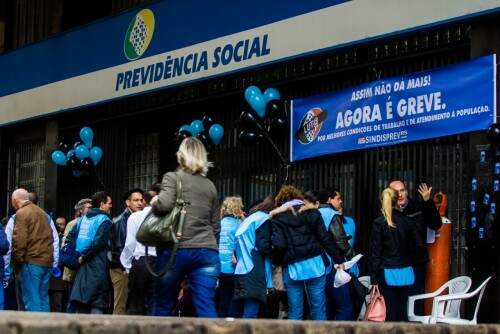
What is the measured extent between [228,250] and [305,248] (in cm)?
100

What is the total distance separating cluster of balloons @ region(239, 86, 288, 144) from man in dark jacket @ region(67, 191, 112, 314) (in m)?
2.75

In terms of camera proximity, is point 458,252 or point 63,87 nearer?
point 458,252

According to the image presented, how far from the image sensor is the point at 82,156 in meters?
18.5

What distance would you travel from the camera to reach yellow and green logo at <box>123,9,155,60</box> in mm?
17219

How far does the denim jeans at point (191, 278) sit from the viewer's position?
28.9ft

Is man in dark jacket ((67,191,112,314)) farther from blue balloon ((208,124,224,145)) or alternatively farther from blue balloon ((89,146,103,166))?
blue balloon ((89,146,103,166))

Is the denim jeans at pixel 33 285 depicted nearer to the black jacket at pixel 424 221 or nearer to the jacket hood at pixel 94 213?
the jacket hood at pixel 94 213

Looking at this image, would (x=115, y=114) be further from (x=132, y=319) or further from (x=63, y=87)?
(x=132, y=319)

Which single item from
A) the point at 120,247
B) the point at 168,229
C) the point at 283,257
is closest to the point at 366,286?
the point at 283,257

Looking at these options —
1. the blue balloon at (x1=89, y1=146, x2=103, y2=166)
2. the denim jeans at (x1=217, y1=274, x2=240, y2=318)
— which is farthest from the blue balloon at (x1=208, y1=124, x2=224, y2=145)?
the denim jeans at (x1=217, y1=274, x2=240, y2=318)

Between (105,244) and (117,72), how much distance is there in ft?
18.6

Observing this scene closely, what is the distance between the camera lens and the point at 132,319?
4598mm

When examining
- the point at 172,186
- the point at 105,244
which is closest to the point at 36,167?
the point at 105,244

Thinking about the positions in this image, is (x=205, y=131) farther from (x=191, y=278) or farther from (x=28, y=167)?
(x=191, y=278)
